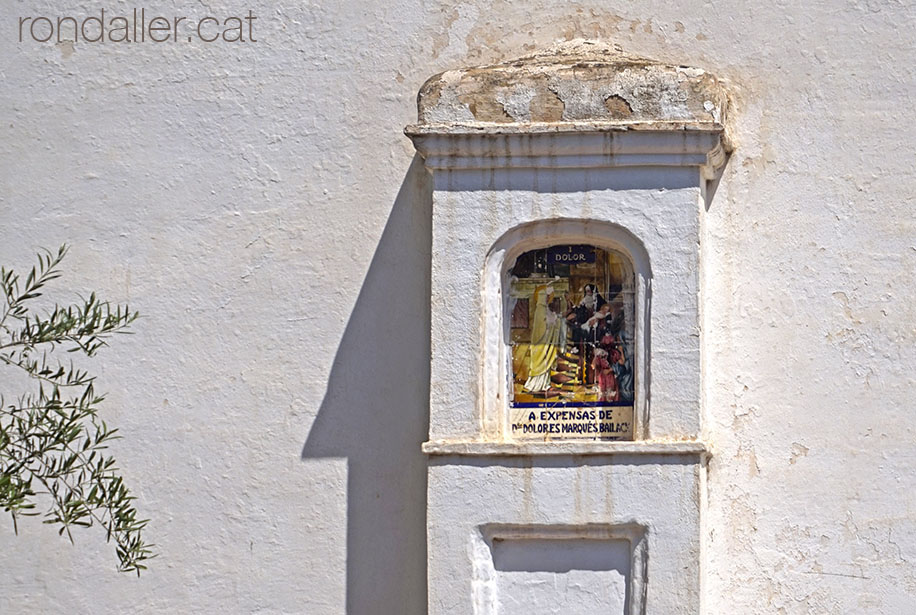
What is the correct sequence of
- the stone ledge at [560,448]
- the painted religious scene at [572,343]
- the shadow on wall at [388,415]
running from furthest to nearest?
the shadow on wall at [388,415]
the painted religious scene at [572,343]
the stone ledge at [560,448]

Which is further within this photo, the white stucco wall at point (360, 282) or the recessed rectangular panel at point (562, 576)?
the white stucco wall at point (360, 282)

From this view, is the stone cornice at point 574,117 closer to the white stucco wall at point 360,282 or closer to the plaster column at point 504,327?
the plaster column at point 504,327

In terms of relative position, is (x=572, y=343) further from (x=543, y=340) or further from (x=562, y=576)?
(x=562, y=576)

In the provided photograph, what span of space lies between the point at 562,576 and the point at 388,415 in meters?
1.16

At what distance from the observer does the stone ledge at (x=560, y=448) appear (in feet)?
24.7

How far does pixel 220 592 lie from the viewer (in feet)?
26.8

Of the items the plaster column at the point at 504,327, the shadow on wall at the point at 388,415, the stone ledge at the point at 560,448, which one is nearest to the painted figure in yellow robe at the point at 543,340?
the plaster column at the point at 504,327

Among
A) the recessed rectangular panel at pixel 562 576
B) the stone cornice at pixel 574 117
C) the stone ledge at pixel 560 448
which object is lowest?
the recessed rectangular panel at pixel 562 576

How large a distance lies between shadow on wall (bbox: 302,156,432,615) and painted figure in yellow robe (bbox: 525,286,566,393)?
0.55m

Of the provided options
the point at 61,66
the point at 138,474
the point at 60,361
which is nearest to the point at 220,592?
the point at 138,474

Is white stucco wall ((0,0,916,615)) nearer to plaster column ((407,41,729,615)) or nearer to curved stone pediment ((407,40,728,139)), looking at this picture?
plaster column ((407,41,729,615))

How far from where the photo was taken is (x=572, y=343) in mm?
7902

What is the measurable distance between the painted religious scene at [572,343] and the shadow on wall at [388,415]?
501mm

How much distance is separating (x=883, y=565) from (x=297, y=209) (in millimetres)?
3135
